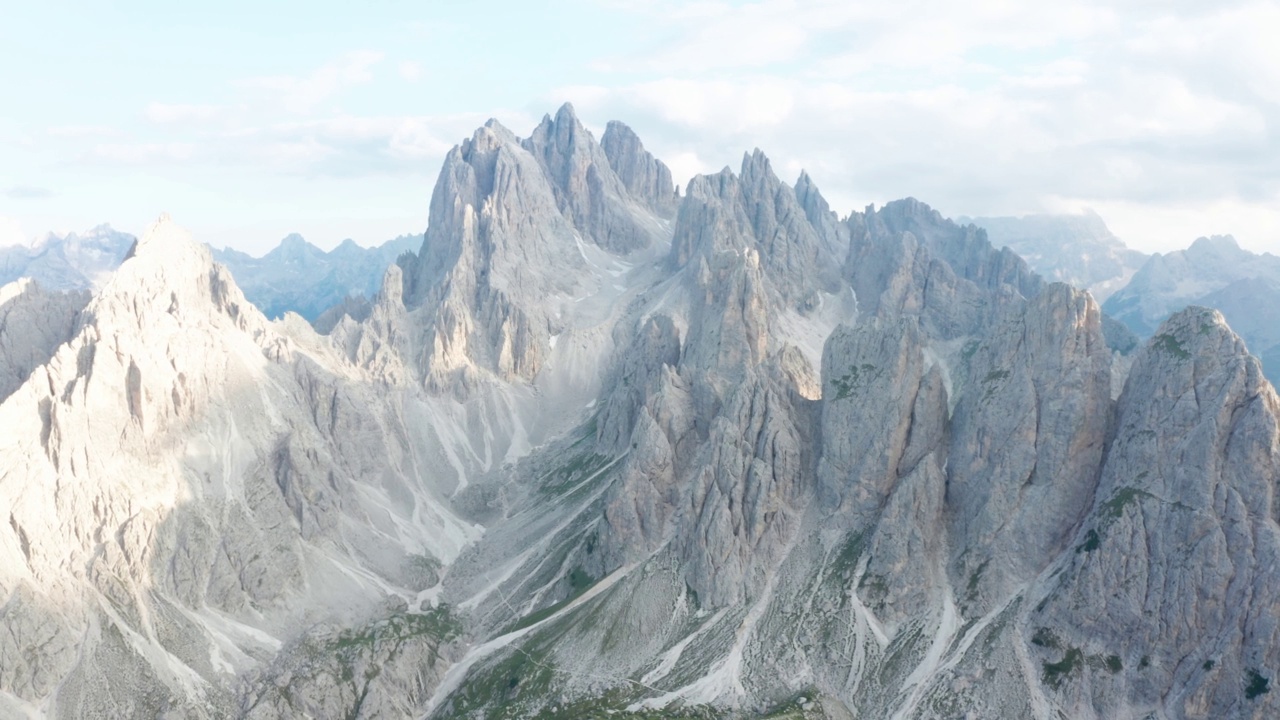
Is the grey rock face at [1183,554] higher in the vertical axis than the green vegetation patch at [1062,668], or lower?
higher

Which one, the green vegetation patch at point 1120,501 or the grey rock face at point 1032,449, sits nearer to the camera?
the green vegetation patch at point 1120,501

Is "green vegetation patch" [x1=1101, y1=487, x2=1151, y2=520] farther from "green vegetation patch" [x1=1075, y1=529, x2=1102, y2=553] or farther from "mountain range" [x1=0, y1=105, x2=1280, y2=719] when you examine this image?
"green vegetation patch" [x1=1075, y1=529, x2=1102, y2=553]

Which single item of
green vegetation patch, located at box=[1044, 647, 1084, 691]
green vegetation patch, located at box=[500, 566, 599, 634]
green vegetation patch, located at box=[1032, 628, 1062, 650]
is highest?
green vegetation patch, located at box=[1032, 628, 1062, 650]

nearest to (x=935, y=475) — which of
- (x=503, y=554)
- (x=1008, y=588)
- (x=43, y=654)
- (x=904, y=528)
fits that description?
(x=904, y=528)

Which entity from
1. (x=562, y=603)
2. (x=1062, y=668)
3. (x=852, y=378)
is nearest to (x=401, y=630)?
(x=562, y=603)

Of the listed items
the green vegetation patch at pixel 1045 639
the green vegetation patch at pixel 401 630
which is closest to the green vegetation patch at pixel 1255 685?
the green vegetation patch at pixel 1045 639

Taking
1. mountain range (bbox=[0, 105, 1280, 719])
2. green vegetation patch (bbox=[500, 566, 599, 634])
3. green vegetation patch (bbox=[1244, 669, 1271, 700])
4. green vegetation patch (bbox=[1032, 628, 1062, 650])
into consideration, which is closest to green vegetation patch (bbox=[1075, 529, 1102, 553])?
mountain range (bbox=[0, 105, 1280, 719])

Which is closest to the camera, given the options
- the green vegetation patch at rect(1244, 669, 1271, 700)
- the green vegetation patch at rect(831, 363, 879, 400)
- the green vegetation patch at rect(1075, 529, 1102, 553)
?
the green vegetation patch at rect(1244, 669, 1271, 700)

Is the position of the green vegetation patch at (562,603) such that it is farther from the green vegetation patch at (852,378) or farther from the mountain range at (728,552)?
the green vegetation patch at (852,378)

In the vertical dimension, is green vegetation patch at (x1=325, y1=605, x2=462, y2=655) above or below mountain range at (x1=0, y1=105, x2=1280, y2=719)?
below

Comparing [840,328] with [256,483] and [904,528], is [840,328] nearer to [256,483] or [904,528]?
[904,528]

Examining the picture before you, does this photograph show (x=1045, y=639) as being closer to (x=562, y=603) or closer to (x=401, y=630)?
(x=562, y=603)
